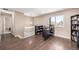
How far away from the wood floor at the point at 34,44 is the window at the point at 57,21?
360 millimetres

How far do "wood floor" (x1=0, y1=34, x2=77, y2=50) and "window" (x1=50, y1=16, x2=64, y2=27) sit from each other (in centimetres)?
36

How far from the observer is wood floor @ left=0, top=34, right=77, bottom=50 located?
6.34 feet

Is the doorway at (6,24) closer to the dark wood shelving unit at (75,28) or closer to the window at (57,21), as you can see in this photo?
the window at (57,21)

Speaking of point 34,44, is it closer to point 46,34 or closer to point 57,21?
point 46,34

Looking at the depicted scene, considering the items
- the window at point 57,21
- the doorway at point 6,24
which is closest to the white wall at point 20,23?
the doorway at point 6,24

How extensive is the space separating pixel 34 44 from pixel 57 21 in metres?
0.84

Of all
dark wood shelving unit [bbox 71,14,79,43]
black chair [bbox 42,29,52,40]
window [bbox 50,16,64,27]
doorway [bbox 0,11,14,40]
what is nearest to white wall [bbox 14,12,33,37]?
doorway [bbox 0,11,14,40]

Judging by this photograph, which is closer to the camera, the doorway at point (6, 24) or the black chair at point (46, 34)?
the doorway at point (6, 24)

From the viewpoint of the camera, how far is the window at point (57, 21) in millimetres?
2057

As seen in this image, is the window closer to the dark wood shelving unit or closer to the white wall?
the dark wood shelving unit
